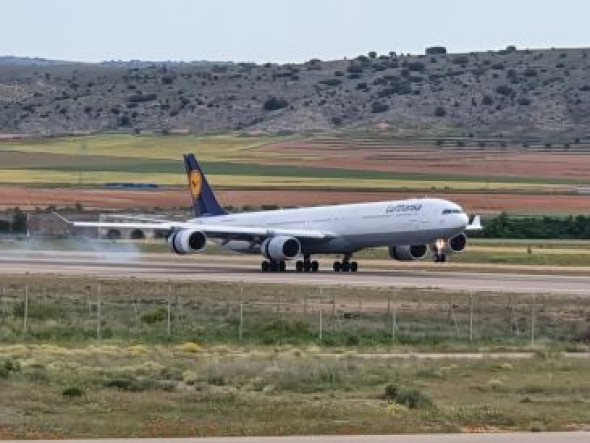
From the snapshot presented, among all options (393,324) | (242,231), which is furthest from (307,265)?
(393,324)

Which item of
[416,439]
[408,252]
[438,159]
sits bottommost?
[408,252]

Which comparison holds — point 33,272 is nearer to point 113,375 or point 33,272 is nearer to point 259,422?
point 113,375

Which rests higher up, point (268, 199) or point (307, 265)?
point (268, 199)

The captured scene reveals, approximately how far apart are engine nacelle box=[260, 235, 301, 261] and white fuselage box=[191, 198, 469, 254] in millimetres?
1221

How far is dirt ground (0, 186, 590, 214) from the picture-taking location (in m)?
120

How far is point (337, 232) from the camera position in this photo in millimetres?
82562

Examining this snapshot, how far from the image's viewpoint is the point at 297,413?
31.7 metres

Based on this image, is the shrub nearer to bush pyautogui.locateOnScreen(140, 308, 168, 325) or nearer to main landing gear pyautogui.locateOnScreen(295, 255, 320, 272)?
bush pyautogui.locateOnScreen(140, 308, 168, 325)

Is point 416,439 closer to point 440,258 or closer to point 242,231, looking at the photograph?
point 242,231

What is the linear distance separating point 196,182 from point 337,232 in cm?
1310

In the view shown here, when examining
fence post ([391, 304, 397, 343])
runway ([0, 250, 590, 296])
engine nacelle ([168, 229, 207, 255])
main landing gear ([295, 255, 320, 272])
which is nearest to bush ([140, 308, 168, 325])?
fence post ([391, 304, 397, 343])

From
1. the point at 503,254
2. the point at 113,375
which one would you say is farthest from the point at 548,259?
the point at 113,375

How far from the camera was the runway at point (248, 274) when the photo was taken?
230ft

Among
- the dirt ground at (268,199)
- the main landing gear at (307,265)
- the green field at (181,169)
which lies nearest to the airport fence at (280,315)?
the main landing gear at (307,265)
